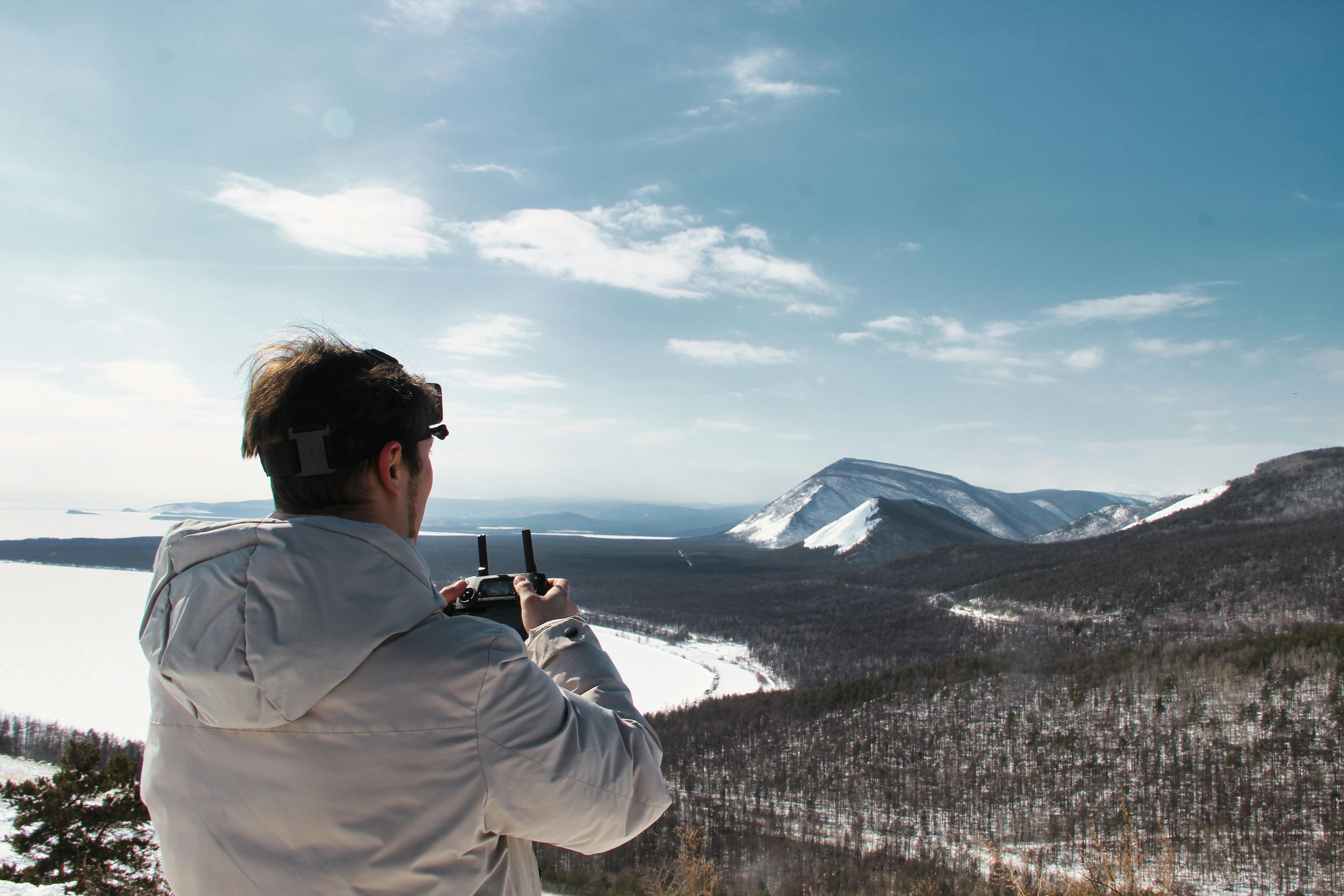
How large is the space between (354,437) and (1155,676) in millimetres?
35133

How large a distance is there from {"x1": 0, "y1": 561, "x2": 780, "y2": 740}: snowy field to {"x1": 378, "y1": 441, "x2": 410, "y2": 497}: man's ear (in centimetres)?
2787

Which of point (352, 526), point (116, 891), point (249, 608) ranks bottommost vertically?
point (116, 891)

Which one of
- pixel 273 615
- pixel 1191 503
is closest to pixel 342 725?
pixel 273 615

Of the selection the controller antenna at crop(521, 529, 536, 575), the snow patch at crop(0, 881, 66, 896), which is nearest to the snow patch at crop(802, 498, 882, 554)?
the snow patch at crop(0, 881, 66, 896)

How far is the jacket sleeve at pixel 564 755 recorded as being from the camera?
1212 millimetres

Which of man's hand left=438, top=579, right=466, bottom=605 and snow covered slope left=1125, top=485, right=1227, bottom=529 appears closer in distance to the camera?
man's hand left=438, top=579, right=466, bottom=605

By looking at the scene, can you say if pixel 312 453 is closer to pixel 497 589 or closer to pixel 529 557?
pixel 497 589

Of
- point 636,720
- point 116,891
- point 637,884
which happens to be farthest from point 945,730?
point 636,720

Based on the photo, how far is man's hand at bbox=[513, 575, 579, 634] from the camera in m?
1.64

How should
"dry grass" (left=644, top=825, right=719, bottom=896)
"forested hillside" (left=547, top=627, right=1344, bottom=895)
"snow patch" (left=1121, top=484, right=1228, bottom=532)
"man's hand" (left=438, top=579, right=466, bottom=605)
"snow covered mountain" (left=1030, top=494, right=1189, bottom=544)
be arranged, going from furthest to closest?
"snow covered mountain" (left=1030, top=494, right=1189, bottom=544) < "snow patch" (left=1121, top=484, right=1228, bottom=532) < "forested hillside" (left=547, top=627, right=1344, bottom=895) < "dry grass" (left=644, top=825, right=719, bottom=896) < "man's hand" (left=438, top=579, right=466, bottom=605)

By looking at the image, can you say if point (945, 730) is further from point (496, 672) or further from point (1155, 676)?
point (496, 672)

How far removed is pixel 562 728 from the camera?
49.1 inches

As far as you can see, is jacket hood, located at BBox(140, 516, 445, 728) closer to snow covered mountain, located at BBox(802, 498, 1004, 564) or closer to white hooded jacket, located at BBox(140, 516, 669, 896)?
white hooded jacket, located at BBox(140, 516, 669, 896)

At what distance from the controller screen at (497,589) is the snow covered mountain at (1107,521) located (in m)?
127
